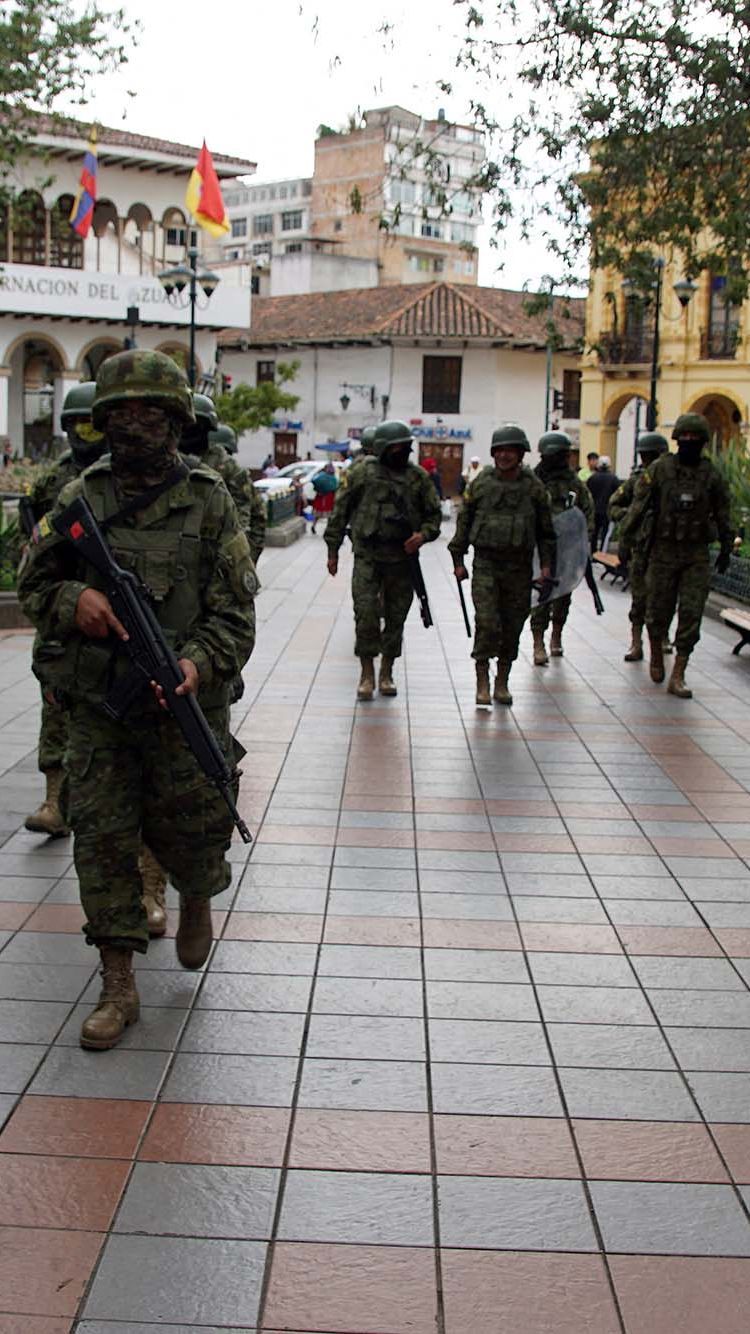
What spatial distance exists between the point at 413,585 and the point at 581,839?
3.66 meters

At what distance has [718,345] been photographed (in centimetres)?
4025

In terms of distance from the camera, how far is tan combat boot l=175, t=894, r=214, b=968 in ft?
14.7

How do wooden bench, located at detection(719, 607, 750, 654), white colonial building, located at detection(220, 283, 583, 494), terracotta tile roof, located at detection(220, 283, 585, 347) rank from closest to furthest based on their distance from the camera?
1. wooden bench, located at detection(719, 607, 750, 654)
2. terracotta tile roof, located at detection(220, 283, 585, 347)
3. white colonial building, located at detection(220, 283, 583, 494)

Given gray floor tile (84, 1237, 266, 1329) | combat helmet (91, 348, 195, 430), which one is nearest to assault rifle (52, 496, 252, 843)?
combat helmet (91, 348, 195, 430)

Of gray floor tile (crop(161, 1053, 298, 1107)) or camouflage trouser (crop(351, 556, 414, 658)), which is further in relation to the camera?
camouflage trouser (crop(351, 556, 414, 658))

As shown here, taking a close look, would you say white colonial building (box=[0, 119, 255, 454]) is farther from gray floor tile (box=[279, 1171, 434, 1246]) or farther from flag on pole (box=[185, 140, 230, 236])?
gray floor tile (box=[279, 1171, 434, 1246])

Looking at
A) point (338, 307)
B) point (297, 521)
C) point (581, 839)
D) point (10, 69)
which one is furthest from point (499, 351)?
point (581, 839)

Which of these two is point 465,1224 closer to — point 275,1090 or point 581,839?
point 275,1090

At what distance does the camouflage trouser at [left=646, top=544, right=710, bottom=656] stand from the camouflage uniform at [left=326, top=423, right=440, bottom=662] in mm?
1524

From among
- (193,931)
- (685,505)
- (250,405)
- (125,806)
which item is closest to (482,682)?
(685,505)

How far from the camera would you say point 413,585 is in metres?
9.85

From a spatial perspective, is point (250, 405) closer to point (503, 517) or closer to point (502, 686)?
point (502, 686)

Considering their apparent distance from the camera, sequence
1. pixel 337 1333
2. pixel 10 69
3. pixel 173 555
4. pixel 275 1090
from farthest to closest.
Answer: pixel 10 69, pixel 173 555, pixel 275 1090, pixel 337 1333

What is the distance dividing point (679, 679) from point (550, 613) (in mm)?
1918
